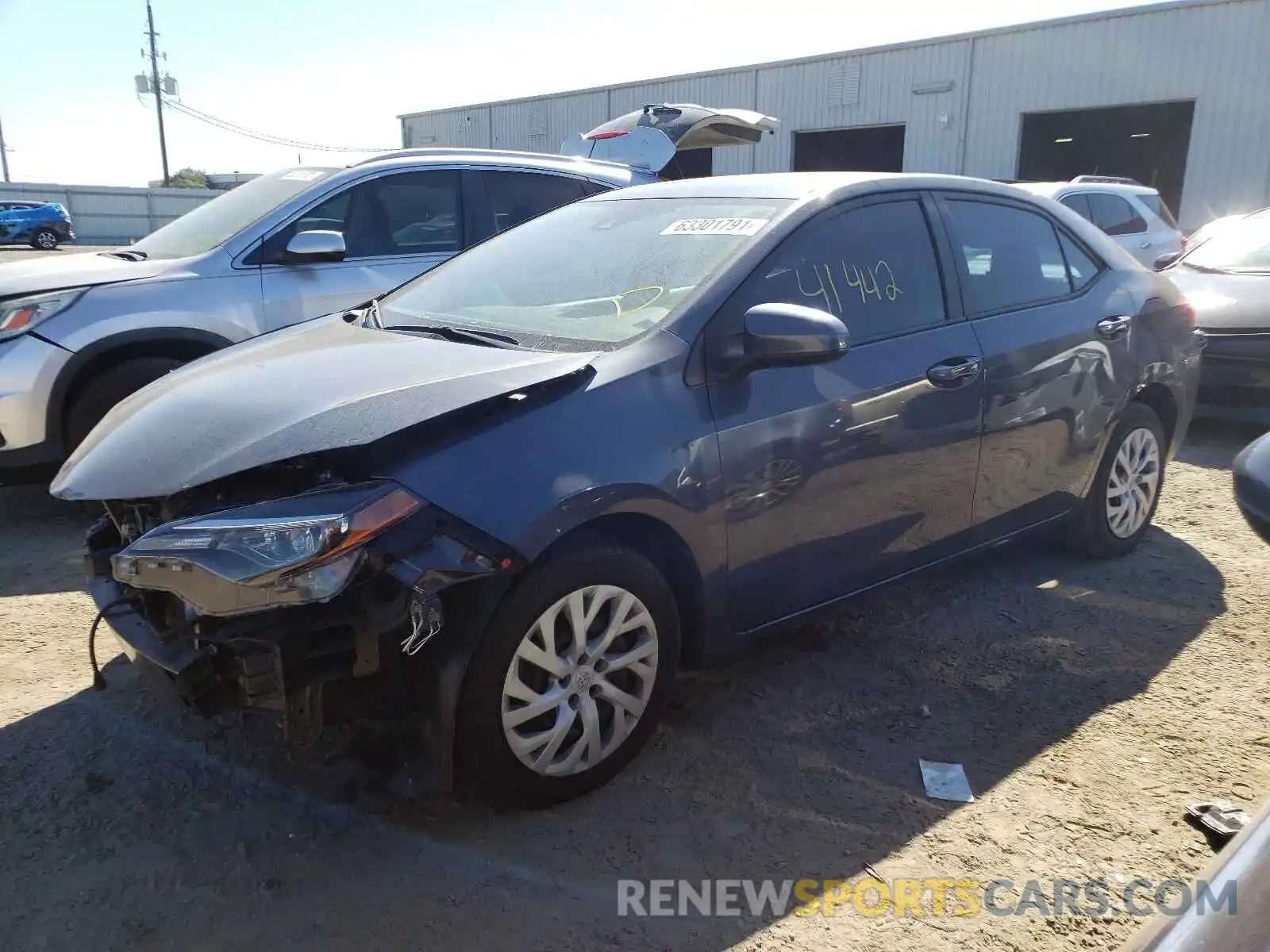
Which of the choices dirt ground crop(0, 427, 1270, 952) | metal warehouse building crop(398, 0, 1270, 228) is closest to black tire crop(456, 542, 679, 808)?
dirt ground crop(0, 427, 1270, 952)

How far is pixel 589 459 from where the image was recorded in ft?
7.95

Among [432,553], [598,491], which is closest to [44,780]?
[432,553]

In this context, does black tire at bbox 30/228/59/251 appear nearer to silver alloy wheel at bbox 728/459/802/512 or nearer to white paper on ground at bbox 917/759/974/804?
silver alloy wheel at bbox 728/459/802/512

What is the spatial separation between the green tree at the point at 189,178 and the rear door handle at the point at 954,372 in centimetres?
6390

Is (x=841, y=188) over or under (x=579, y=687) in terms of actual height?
over

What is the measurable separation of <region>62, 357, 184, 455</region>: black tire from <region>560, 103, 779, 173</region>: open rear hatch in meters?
4.22

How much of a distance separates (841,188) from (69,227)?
113 ft

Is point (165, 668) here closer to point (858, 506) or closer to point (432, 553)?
point (432, 553)

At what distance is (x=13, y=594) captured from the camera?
3.96m

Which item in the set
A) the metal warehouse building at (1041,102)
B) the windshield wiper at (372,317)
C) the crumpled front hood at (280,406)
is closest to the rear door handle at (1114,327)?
the crumpled front hood at (280,406)

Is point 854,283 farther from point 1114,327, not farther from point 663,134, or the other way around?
point 663,134

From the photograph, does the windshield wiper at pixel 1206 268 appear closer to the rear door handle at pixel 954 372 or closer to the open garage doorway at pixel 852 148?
the rear door handle at pixel 954 372

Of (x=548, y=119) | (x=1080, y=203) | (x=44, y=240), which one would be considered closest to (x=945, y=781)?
(x=1080, y=203)

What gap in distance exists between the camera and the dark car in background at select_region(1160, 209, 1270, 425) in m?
6.27
